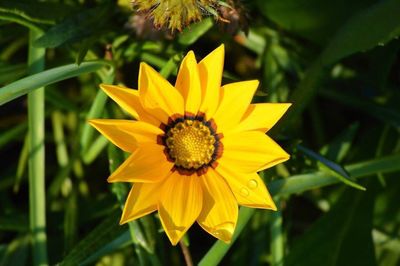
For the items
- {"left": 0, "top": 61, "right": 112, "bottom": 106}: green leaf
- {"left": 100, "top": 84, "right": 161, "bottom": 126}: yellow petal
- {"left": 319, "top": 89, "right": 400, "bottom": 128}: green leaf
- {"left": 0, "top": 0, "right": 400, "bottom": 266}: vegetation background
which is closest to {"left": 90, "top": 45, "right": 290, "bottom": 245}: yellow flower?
{"left": 100, "top": 84, "right": 161, "bottom": 126}: yellow petal

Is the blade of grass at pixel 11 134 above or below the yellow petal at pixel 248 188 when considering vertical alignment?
below

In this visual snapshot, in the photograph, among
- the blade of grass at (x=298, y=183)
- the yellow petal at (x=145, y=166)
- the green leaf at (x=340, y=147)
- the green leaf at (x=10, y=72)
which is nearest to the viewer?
the yellow petal at (x=145, y=166)

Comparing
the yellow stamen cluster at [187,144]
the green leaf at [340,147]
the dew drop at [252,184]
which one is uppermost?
the yellow stamen cluster at [187,144]

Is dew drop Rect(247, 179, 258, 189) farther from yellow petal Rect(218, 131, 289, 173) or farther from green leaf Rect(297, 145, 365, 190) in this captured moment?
green leaf Rect(297, 145, 365, 190)

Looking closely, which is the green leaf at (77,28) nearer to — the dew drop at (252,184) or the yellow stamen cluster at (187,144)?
the yellow stamen cluster at (187,144)

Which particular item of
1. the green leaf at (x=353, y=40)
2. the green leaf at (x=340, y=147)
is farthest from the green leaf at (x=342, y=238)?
the green leaf at (x=353, y=40)

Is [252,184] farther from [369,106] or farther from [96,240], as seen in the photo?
[369,106]

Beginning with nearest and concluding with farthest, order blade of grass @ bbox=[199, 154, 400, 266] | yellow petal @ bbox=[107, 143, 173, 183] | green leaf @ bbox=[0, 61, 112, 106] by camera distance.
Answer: yellow petal @ bbox=[107, 143, 173, 183] < green leaf @ bbox=[0, 61, 112, 106] < blade of grass @ bbox=[199, 154, 400, 266]

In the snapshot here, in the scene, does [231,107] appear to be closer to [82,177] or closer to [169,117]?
[169,117]
